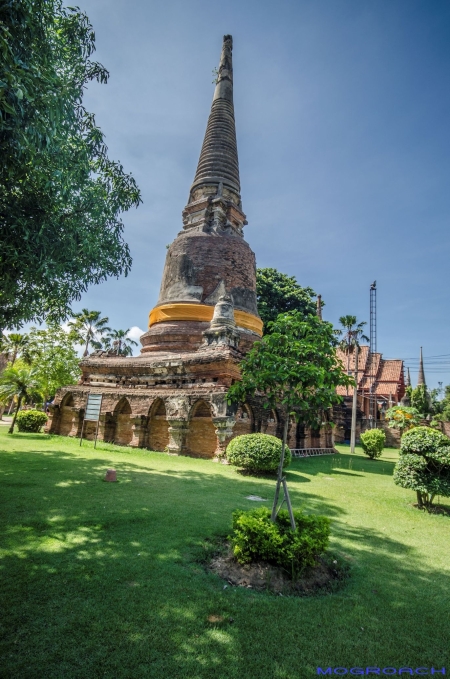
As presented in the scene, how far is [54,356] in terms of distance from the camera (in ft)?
81.0

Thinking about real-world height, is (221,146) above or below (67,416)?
above

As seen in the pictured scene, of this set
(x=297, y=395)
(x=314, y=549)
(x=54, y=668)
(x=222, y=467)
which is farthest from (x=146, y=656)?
(x=222, y=467)

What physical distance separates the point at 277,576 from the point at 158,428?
1056 centimetres

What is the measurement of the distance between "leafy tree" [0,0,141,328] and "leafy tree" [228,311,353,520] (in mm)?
3856

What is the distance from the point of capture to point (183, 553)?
4570 mm

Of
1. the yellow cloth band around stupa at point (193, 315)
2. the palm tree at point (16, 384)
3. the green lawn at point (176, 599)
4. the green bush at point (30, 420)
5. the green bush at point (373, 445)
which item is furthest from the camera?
the green bush at point (373, 445)

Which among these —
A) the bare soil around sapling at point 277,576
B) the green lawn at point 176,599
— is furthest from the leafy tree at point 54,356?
the bare soil around sapling at point 277,576

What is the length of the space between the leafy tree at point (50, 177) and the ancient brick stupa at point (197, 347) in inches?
224

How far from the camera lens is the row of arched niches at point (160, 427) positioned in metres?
13.0

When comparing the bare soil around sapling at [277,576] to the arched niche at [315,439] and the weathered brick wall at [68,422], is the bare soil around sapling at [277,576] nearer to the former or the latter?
the weathered brick wall at [68,422]

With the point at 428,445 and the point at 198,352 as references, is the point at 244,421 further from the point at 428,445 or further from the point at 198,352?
the point at 428,445

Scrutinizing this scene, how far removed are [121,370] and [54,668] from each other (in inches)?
537

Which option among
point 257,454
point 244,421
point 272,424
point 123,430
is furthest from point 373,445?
point 123,430

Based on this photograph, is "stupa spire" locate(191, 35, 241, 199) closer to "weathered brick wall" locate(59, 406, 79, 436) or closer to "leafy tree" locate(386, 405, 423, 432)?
"weathered brick wall" locate(59, 406, 79, 436)
